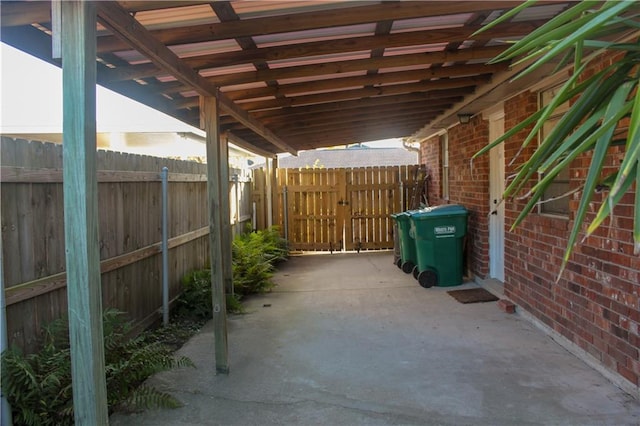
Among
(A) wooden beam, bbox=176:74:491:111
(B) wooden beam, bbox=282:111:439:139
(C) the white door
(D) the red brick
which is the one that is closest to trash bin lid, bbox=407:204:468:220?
(C) the white door

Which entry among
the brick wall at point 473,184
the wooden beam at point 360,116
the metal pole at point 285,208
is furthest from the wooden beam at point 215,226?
the metal pole at point 285,208

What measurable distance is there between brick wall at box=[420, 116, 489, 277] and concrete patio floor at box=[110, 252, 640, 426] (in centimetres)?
136

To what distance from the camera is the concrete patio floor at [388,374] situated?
3385 mm

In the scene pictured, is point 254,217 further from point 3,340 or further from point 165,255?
point 3,340

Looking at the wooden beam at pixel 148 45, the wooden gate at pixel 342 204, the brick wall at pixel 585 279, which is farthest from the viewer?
the wooden gate at pixel 342 204

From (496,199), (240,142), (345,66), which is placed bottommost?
(496,199)

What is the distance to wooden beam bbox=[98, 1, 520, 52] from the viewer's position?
3.18 meters

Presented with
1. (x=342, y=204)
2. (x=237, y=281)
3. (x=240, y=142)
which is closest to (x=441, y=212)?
(x=237, y=281)

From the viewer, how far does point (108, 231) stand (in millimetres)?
4555

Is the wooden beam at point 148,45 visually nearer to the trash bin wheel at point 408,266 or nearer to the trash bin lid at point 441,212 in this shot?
the trash bin lid at point 441,212

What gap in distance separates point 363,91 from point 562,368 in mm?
3552

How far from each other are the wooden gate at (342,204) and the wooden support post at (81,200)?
976 centimetres

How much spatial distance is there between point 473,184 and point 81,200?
6514 millimetres

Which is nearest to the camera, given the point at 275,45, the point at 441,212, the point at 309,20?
the point at 309,20
